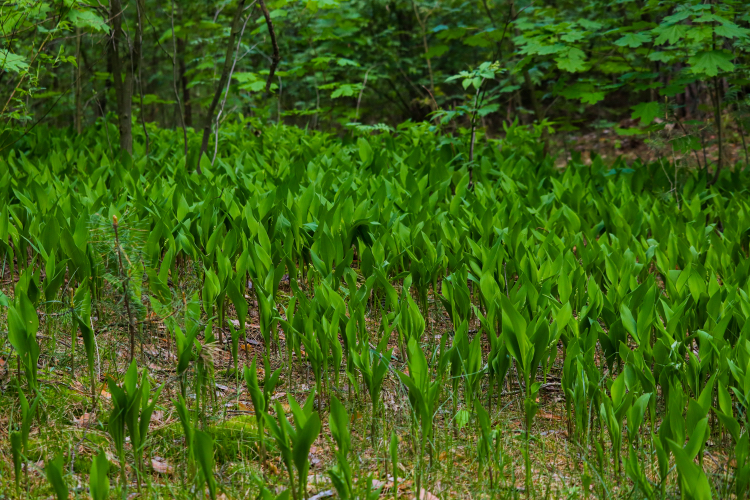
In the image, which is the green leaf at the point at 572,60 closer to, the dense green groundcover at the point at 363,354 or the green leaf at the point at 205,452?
the dense green groundcover at the point at 363,354

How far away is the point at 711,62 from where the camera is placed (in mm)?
5000

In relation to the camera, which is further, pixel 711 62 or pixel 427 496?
pixel 711 62

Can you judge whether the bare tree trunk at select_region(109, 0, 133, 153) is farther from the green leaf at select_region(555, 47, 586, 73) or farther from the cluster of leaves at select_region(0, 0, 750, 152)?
the green leaf at select_region(555, 47, 586, 73)

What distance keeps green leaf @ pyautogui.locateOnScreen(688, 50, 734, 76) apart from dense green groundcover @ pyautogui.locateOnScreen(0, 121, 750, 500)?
1312 mm

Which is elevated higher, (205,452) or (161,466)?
(205,452)

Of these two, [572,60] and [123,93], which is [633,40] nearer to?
[572,60]

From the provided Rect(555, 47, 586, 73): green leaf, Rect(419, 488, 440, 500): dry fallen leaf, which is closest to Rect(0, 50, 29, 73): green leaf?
Rect(419, 488, 440, 500): dry fallen leaf

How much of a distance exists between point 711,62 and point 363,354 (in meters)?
4.29

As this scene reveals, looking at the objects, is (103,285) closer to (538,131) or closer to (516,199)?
(516,199)

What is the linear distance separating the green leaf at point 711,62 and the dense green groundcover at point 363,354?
131cm

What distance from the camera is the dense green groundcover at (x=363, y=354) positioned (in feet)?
6.18

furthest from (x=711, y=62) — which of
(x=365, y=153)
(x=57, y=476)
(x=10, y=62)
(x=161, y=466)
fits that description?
(x=57, y=476)

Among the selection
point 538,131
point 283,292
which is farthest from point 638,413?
point 538,131

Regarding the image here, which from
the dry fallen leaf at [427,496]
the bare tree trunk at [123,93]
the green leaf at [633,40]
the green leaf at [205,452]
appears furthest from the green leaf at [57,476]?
the green leaf at [633,40]
